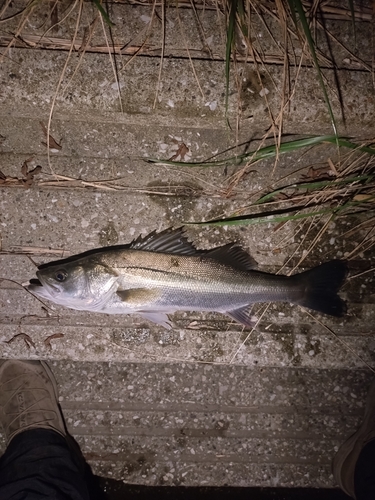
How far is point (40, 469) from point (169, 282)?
1922mm

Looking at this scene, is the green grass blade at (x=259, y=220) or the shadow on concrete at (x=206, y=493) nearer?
the green grass blade at (x=259, y=220)

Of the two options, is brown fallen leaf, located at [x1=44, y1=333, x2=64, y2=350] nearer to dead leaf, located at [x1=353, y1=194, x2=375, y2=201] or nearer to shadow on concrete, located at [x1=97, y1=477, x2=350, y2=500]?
shadow on concrete, located at [x1=97, y1=477, x2=350, y2=500]

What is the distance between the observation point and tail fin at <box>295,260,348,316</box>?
2.66 metres

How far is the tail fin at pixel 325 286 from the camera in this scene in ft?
8.74

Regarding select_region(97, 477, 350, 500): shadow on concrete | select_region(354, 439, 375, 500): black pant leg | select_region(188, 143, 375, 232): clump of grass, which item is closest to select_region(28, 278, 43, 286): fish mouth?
select_region(188, 143, 375, 232): clump of grass

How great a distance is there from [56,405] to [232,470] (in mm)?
1831

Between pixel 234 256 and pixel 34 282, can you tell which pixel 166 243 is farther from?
pixel 34 282

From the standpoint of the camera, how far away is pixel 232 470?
132 inches

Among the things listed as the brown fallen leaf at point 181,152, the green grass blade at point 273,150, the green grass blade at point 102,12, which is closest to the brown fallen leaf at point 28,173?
the green grass blade at point 273,150

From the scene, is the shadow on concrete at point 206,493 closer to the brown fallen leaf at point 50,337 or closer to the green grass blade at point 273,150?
the brown fallen leaf at point 50,337

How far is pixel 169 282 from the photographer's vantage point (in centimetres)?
253

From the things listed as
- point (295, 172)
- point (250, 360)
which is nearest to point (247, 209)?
point (295, 172)

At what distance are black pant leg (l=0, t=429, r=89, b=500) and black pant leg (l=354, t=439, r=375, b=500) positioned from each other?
7.52 feet

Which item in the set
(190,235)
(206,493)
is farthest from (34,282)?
(206,493)
